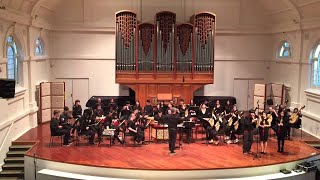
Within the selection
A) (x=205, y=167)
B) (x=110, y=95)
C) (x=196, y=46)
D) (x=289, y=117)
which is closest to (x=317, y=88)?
(x=289, y=117)

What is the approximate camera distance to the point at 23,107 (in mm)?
14727

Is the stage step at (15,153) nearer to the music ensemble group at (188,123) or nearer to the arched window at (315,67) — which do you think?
the music ensemble group at (188,123)

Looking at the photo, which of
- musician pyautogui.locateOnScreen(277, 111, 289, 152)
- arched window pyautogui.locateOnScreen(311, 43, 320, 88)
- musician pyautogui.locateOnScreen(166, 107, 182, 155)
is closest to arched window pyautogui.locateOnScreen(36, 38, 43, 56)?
musician pyautogui.locateOnScreen(166, 107, 182, 155)

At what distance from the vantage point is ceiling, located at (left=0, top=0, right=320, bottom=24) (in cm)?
1409

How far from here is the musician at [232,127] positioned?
43.4 feet

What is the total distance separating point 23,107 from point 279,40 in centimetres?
1230

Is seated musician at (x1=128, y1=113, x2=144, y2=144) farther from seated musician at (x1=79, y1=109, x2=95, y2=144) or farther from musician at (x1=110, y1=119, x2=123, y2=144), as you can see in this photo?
seated musician at (x1=79, y1=109, x2=95, y2=144)

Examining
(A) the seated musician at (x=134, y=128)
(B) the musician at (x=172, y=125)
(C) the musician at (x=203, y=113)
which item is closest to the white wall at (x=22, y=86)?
→ (A) the seated musician at (x=134, y=128)

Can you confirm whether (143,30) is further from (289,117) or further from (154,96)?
(289,117)

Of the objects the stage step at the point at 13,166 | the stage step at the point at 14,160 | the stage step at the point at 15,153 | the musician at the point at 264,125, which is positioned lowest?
the stage step at the point at 13,166

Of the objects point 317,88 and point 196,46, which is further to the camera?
point 196,46

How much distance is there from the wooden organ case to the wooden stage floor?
436 cm

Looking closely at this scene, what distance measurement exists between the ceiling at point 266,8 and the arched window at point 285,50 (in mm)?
1098

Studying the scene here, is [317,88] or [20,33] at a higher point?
[20,33]
